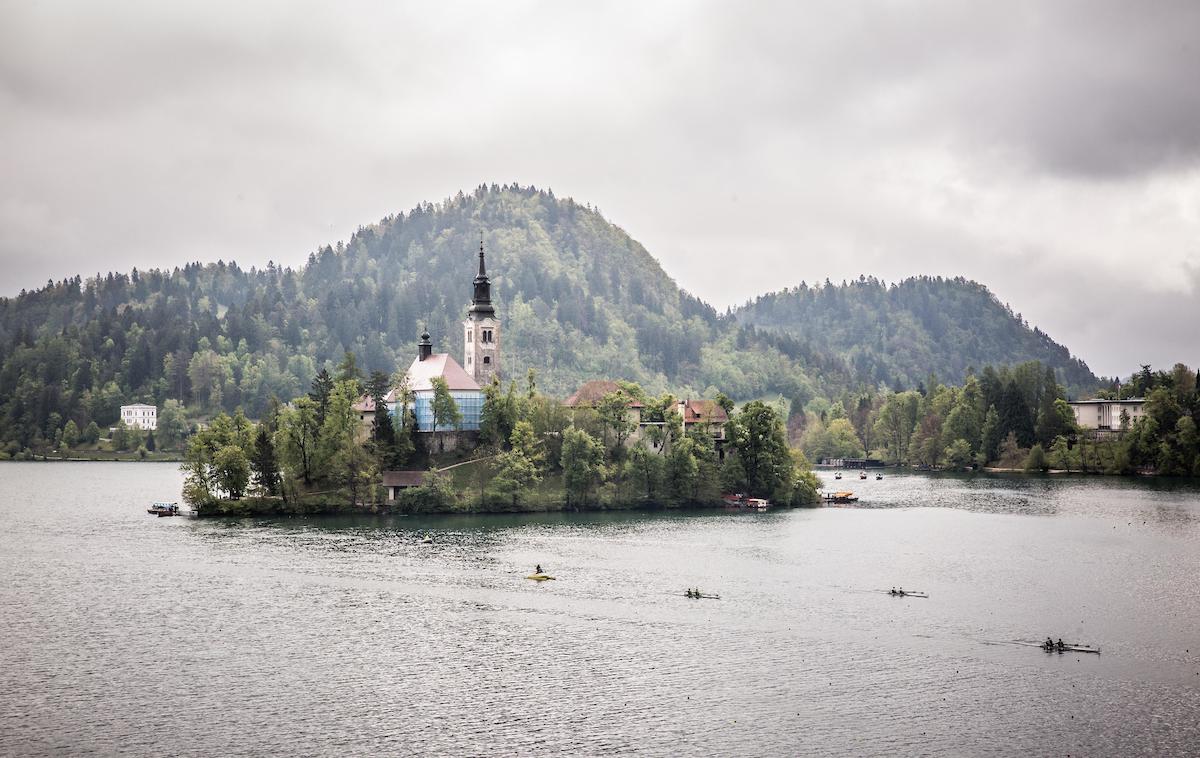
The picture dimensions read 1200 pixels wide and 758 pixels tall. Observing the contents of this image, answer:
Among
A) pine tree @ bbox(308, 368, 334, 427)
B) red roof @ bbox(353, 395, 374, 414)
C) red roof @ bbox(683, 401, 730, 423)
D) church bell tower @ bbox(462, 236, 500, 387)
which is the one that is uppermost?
church bell tower @ bbox(462, 236, 500, 387)

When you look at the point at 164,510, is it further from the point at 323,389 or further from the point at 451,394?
the point at 451,394

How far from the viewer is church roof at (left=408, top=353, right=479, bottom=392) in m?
174

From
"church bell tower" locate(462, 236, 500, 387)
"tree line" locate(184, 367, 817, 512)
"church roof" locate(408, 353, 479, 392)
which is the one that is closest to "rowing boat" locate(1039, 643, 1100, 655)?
"tree line" locate(184, 367, 817, 512)

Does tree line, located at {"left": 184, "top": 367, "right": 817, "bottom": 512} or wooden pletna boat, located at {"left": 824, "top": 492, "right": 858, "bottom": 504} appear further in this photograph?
wooden pletna boat, located at {"left": 824, "top": 492, "right": 858, "bottom": 504}

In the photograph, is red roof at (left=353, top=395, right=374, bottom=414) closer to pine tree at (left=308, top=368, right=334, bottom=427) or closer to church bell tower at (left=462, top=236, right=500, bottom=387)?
pine tree at (left=308, top=368, right=334, bottom=427)

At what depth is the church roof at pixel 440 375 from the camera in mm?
174000

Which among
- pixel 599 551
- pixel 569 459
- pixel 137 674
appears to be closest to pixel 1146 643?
pixel 599 551

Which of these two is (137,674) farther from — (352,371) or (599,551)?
(352,371)

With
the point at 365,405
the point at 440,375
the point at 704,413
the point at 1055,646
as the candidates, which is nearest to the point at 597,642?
the point at 1055,646

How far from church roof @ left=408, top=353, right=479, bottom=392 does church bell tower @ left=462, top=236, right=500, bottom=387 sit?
721cm

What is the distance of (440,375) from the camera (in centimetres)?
17400

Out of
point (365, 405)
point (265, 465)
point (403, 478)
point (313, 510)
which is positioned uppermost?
point (365, 405)

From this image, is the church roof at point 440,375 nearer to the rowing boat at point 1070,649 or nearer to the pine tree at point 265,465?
the pine tree at point 265,465

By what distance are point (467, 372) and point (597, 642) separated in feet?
356
